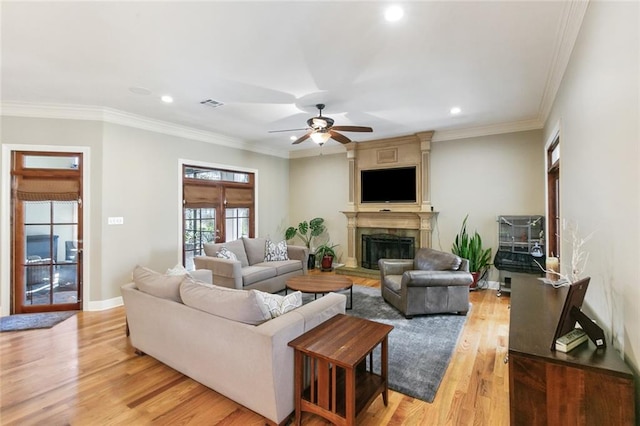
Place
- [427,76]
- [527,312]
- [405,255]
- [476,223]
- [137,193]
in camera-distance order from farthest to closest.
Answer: [405,255] < [476,223] < [137,193] < [427,76] < [527,312]

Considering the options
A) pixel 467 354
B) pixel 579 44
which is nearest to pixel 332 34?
pixel 579 44

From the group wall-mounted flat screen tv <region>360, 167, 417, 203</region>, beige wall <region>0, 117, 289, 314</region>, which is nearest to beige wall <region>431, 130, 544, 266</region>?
wall-mounted flat screen tv <region>360, 167, 417, 203</region>

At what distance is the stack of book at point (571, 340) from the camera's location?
1.27 metres

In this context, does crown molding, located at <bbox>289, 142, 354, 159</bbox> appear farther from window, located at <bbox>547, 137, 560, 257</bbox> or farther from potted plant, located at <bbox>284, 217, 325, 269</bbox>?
window, located at <bbox>547, 137, 560, 257</bbox>

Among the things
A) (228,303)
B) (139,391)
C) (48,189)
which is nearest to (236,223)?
(48,189)

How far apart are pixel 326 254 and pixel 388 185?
2.08 meters

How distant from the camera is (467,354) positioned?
2.86 metres

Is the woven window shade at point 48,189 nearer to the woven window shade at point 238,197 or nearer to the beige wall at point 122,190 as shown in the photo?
the beige wall at point 122,190

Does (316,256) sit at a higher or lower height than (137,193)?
lower

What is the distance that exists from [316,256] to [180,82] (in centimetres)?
465

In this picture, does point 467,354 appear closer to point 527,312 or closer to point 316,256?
point 527,312

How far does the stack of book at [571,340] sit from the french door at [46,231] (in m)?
5.37

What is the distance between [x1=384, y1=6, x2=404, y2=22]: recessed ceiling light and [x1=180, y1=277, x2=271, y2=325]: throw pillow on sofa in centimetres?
225

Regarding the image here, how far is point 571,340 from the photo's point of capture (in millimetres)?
1303
